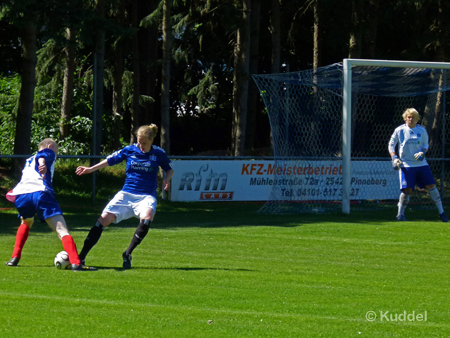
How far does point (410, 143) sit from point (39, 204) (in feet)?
27.2

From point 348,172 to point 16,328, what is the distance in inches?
440

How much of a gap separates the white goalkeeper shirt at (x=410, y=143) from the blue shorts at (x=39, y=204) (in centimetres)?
781

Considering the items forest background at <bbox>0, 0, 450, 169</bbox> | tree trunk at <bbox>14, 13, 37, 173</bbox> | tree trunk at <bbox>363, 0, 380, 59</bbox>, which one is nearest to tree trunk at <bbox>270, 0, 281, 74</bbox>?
forest background at <bbox>0, 0, 450, 169</bbox>

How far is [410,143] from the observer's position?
555 inches

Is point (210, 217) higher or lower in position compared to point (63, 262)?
lower

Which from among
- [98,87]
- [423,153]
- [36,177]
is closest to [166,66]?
[98,87]

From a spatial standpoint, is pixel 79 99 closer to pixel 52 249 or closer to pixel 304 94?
pixel 304 94

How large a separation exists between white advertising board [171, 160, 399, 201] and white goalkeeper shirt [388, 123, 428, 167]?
3959mm

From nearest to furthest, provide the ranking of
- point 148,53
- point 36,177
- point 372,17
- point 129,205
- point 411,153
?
point 36,177
point 129,205
point 411,153
point 372,17
point 148,53

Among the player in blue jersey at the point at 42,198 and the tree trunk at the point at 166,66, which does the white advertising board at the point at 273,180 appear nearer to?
the tree trunk at the point at 166,66

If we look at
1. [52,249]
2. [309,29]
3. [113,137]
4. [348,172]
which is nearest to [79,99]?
[113,137]

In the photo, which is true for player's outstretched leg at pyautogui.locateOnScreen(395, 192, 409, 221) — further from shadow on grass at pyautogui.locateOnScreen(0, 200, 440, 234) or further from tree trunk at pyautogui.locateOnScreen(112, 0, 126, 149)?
tree trunk at pyautogui.locateOnScreen(112, 0, 126, 149)

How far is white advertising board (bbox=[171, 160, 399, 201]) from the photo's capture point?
18031 mm

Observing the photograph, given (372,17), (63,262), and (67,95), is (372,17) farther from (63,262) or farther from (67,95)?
(63,262)
